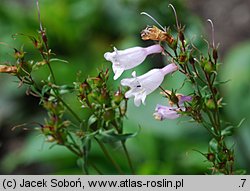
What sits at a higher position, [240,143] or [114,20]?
[114,20]

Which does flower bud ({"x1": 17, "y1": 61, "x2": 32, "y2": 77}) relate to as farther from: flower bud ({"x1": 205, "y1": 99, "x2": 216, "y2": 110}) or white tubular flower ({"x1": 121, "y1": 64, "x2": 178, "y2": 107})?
flower bud ({"x1": 205, "y1": 99, "x2": 216, "y2": 110})

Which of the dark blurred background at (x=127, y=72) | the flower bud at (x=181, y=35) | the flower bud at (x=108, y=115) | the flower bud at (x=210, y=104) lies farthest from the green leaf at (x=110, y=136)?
the dark blurred background at (x=127, y=72)

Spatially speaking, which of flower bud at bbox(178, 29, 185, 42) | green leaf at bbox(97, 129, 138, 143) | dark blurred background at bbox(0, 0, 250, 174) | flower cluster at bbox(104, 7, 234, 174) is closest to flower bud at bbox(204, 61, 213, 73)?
flower cluster at bbox(104, 7, 234, 174)

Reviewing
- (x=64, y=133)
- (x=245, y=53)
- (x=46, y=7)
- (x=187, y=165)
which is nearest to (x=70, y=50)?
(x=46, y=7)

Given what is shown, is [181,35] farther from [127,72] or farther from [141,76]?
[127,72]

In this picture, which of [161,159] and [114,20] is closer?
[161,159]

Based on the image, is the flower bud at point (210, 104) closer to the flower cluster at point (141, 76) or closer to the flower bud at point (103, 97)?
the flower cluster at point (141, 76)

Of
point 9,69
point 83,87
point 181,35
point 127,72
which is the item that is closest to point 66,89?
point 83,87
